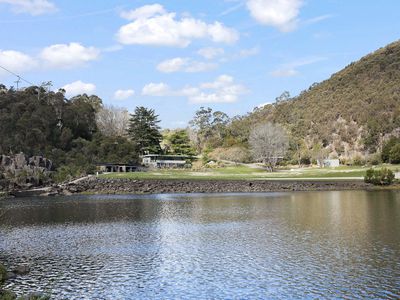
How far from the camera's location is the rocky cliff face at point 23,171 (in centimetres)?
7125

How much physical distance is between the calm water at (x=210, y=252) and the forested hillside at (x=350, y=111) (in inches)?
3256

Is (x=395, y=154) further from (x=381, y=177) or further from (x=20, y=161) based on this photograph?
(x=20, y=161)

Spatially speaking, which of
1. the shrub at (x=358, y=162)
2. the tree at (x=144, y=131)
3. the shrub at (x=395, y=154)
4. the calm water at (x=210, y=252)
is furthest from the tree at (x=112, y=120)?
the calm water at (x=210, y=252)

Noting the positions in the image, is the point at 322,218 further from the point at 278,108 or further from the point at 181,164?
the point at 278,108

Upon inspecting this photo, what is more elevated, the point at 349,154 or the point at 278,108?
the point at 278,108

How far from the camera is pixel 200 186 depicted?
241ft

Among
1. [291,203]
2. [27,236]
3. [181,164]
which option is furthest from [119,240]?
[181,164]

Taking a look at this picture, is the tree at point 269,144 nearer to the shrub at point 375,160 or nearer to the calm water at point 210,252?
the shrub at point 375,160

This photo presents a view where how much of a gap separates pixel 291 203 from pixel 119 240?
25.1 meters

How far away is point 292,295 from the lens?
1684cm

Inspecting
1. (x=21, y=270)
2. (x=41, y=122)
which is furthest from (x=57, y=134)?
(x=21, y=270)

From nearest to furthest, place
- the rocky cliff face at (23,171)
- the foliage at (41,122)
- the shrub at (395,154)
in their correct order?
1. the rocky cliff face at (23,171)
2. the shrub at (395,154)
3. the foliage at (41,122)

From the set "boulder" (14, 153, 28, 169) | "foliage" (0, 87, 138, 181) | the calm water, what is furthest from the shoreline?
the calm water

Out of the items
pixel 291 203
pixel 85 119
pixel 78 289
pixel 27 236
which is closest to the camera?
pixel 78 289
